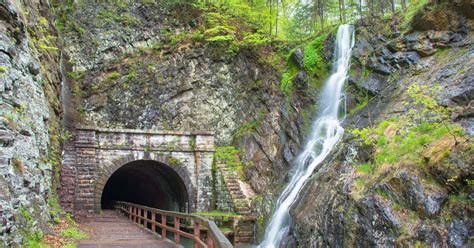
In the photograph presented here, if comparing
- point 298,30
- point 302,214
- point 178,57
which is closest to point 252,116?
point 178,57

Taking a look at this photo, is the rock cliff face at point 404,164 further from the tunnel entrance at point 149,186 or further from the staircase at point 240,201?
the tunnel entrance at point 149,186

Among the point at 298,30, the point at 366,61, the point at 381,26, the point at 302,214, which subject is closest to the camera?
the point at 302,214

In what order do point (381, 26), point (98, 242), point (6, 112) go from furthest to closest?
1. point (381, 26)
2. point (98, 242)
3. point (6, 112)

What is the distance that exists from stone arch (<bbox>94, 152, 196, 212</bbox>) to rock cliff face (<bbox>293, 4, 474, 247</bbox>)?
6571mm

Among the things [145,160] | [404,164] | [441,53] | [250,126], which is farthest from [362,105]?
[145,160]

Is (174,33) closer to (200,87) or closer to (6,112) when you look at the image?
(200,87)

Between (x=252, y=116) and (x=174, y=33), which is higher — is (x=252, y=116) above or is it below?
below

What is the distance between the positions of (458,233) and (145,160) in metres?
12.8

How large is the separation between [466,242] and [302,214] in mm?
4655

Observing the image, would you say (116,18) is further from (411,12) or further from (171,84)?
(411,12)

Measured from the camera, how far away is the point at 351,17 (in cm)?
2350

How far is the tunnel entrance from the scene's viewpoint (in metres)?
18.0

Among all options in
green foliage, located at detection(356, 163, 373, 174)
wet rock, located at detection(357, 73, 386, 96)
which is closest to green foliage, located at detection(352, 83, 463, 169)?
green foliage, located at detection(356, 163, 373, 174)

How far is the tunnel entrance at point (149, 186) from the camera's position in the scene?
59.1 ft
